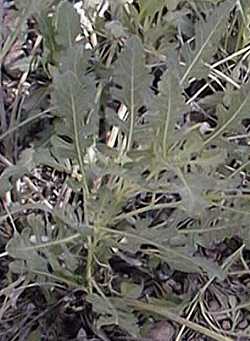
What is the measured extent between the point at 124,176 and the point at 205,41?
17 cm

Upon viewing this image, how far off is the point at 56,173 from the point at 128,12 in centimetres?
23

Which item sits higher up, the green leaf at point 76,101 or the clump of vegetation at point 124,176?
the green leaf at point 76,101

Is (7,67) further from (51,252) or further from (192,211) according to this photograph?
(192,211)

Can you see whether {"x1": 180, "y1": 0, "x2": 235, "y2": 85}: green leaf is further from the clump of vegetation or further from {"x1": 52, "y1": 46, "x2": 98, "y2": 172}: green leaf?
{"x1": 52, "y1": 46, "x2": 98, "y2": 172}: green leaf

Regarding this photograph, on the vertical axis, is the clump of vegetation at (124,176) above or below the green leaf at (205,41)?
below

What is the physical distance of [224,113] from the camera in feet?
2.82

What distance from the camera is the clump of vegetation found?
827mm

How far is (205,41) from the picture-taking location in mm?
867

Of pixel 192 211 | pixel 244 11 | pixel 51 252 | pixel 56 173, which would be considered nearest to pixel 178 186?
pixel 192 211

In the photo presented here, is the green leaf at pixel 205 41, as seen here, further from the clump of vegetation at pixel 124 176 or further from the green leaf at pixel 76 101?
the green leaf at pixel 76 101

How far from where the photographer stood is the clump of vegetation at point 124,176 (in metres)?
0.83

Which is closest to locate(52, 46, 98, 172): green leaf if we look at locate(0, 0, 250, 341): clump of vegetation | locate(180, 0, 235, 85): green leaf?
locate(0, 0, 250, 341): clump of vegetation

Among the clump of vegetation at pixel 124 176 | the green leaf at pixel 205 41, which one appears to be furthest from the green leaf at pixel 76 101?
the green leaf at pixel 205 41

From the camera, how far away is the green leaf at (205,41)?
2.79ft
